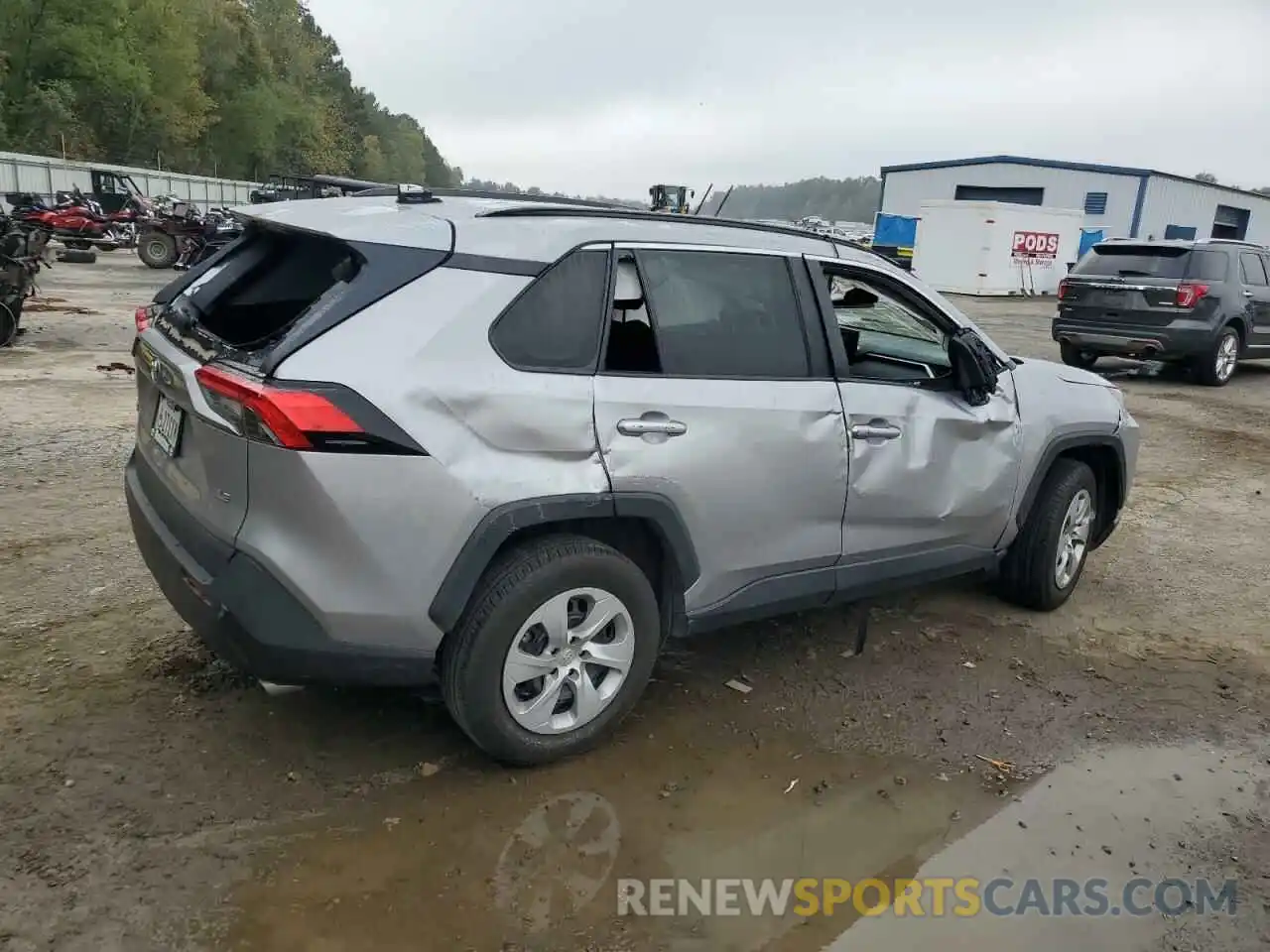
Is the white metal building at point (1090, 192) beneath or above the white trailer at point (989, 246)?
above

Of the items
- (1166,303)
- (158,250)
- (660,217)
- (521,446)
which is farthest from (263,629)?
(158,250)

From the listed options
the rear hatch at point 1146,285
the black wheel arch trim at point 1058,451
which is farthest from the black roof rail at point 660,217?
the rear hatch at point 1146,285

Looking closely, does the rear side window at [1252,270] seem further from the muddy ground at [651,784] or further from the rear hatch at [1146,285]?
the muddy ground at [651,784]

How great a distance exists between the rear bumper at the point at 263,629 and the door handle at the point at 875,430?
1.74 meters

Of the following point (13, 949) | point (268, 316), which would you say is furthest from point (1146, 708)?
point (13, 949)

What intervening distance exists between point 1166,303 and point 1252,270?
1.89 metres

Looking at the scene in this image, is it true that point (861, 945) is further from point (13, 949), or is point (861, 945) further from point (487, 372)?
point (13, 949)

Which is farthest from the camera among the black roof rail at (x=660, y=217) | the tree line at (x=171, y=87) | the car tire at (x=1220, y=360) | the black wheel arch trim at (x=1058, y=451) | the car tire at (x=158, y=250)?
the tree line at (x=171, y=87)

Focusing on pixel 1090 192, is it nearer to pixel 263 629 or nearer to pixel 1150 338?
pixel 1150 338

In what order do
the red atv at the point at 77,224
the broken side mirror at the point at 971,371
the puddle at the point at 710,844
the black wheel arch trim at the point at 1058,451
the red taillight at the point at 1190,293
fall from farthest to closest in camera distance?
the red atv at the point at 77,224, the red taillight at the point at 1190,293, the black wheel arch trim at the point at 1058,451, the broken side mirror at the point at 971,371, the puddle at the point at 710,844

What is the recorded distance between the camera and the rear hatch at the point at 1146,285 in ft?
38.0

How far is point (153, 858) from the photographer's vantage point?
8.76 ft

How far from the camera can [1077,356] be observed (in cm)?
1308

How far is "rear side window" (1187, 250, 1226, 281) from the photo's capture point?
38.1 feet
